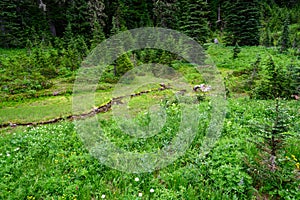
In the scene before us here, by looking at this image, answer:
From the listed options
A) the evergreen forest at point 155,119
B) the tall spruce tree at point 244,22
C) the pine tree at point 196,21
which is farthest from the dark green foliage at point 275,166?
the tall spruce tree at point 244,22

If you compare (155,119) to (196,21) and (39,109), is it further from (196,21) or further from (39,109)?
(196,21)

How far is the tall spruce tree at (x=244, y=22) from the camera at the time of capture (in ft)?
86.6

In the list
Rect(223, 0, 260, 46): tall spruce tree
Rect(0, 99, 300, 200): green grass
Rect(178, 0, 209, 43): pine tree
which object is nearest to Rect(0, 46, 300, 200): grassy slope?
Rect(0, 99, 300, 200): green grass

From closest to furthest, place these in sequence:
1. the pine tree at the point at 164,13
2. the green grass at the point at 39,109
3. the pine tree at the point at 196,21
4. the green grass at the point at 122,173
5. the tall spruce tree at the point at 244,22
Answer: the green grass at the point at 122,173, the green grass at the point at 39,109, the pine tree at the point at 196,21, the tall spruce tree at the point at 244,22, the pine tree at the point at 164,13

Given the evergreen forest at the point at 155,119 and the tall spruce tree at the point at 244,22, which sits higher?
the tall spruce tree at the point at 244,22

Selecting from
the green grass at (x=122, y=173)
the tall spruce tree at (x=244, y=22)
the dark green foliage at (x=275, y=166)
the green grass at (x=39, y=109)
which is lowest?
the green grass at (x=39, y=109)

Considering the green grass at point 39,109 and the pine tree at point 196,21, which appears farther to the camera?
the pine tree at point 196,21

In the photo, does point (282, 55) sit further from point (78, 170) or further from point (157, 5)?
point (78, 170)

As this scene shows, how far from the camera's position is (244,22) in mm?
26203

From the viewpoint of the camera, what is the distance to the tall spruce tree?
26391 mm

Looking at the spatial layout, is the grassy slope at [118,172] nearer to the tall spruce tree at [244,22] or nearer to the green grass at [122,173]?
the green grass at [122,173]

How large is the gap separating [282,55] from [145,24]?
19473 millimetres

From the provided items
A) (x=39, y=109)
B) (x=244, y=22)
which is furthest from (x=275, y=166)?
(x=244, y=22)

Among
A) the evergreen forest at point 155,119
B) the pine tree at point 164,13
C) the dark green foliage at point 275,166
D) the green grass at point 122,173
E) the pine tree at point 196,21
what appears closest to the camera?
the dark green foliage at point 275,166
